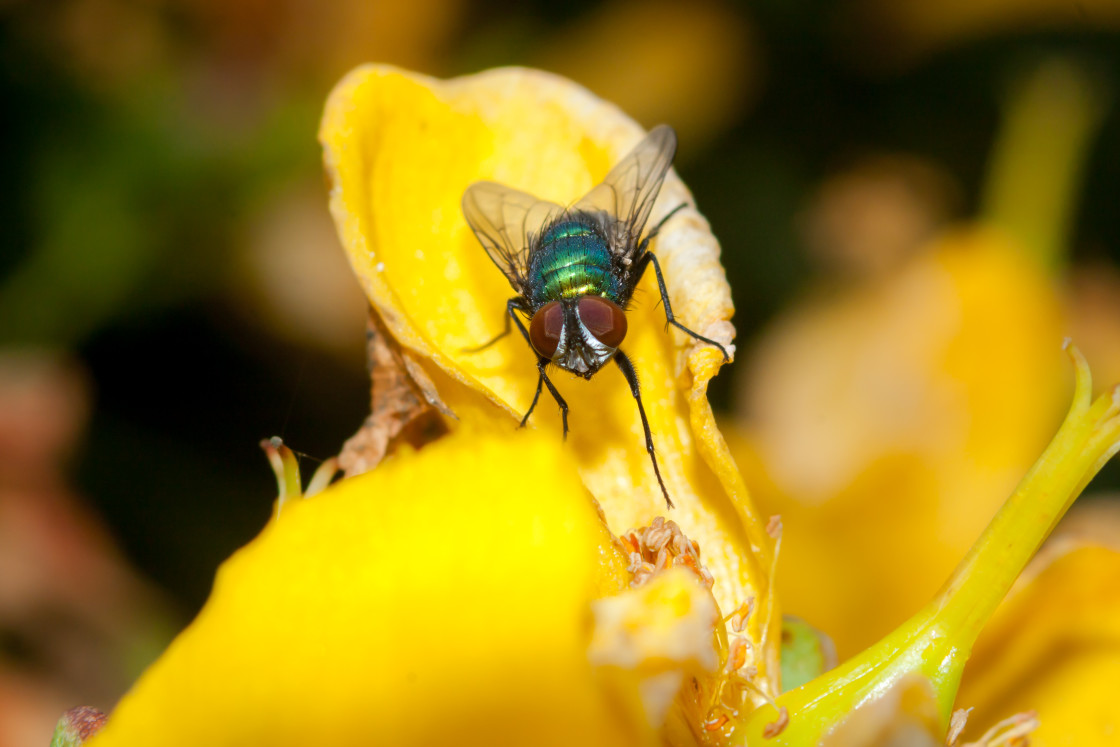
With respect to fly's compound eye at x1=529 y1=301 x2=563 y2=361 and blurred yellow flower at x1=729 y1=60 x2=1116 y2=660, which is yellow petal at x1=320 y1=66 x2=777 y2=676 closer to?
fly's compound eye at x1=529 y1=301 x2=563 y2=361

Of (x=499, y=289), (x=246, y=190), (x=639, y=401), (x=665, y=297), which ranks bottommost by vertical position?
(x=639, y=401)

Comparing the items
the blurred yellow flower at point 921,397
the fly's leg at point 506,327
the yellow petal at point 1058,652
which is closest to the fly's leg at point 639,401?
the fly's leg at point 506,327

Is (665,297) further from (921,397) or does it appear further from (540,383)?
(921,397)

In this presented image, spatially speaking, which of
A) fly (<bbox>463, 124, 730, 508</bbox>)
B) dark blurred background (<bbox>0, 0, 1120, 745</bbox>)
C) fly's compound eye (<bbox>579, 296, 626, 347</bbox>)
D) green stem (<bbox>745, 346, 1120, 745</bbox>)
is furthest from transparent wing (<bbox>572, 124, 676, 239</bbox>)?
dark blurred background (<bbox>0, 0, 1120, 745</bbox>)

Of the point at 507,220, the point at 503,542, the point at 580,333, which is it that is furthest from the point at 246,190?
the point at 503,542

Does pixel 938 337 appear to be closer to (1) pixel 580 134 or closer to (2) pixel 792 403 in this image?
(2) pixel 792 403
